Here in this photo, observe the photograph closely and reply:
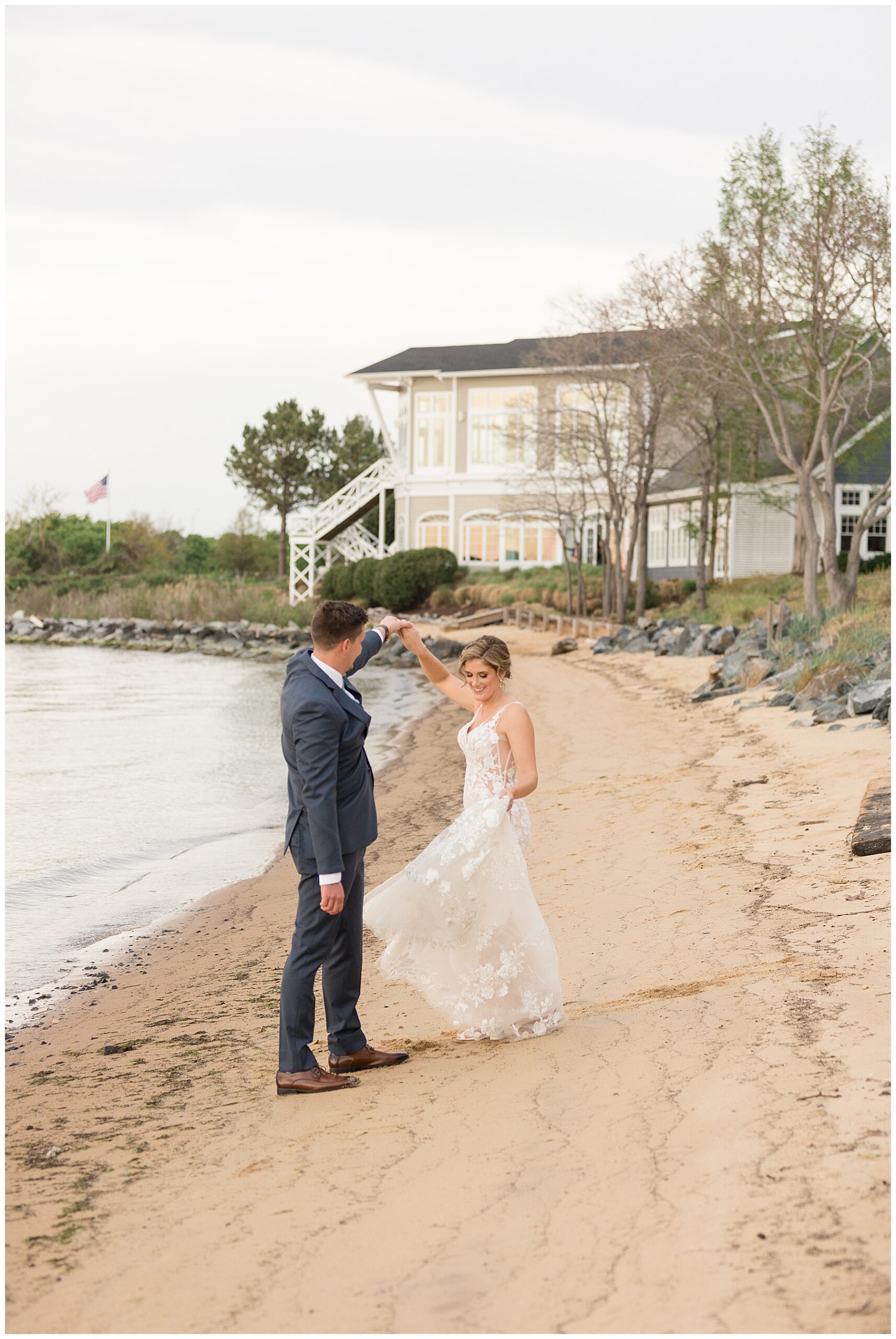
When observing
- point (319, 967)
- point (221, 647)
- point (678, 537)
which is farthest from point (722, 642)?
point (221, 647)

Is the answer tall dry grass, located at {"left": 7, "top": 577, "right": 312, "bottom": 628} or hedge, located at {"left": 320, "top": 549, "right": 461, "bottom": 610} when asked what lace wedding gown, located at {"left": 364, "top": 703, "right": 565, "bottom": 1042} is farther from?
tall dry grass, located at {"left": 7, "top": 577, "right": 312, "bottom": 628}

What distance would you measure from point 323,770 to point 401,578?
1500 inches

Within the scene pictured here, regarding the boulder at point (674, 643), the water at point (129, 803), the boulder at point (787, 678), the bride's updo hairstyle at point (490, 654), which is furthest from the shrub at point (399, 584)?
the bride's updo hairstyle at point (490, 654)

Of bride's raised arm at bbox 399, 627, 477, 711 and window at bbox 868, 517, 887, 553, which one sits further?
window at bbox 868, 517, 887, 553

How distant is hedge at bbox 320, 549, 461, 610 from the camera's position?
141 ft

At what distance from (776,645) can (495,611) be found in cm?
2040

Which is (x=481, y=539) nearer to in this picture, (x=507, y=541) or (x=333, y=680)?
(x=507, y=541)

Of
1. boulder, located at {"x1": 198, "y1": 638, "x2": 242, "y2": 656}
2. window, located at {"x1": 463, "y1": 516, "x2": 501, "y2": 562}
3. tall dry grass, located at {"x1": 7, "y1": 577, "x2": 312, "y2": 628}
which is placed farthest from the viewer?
tall dry grass, located at {"x1": 7, "y1": 577, "x2": 312, "y2": 628}

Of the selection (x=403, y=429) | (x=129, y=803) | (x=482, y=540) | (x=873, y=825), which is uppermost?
(x=403, y=429)

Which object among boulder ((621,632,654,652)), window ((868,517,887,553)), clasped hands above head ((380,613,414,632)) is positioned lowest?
boulder ((621,632,654,652))

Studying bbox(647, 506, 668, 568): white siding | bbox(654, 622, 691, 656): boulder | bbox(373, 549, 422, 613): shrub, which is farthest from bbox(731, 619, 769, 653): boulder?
bbox(373, 549, 422, 613): shrub

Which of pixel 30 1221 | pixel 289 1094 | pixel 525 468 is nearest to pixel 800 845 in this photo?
pixel 289 1094

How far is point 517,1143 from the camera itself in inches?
167

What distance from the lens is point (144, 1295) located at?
3426 millimetres
